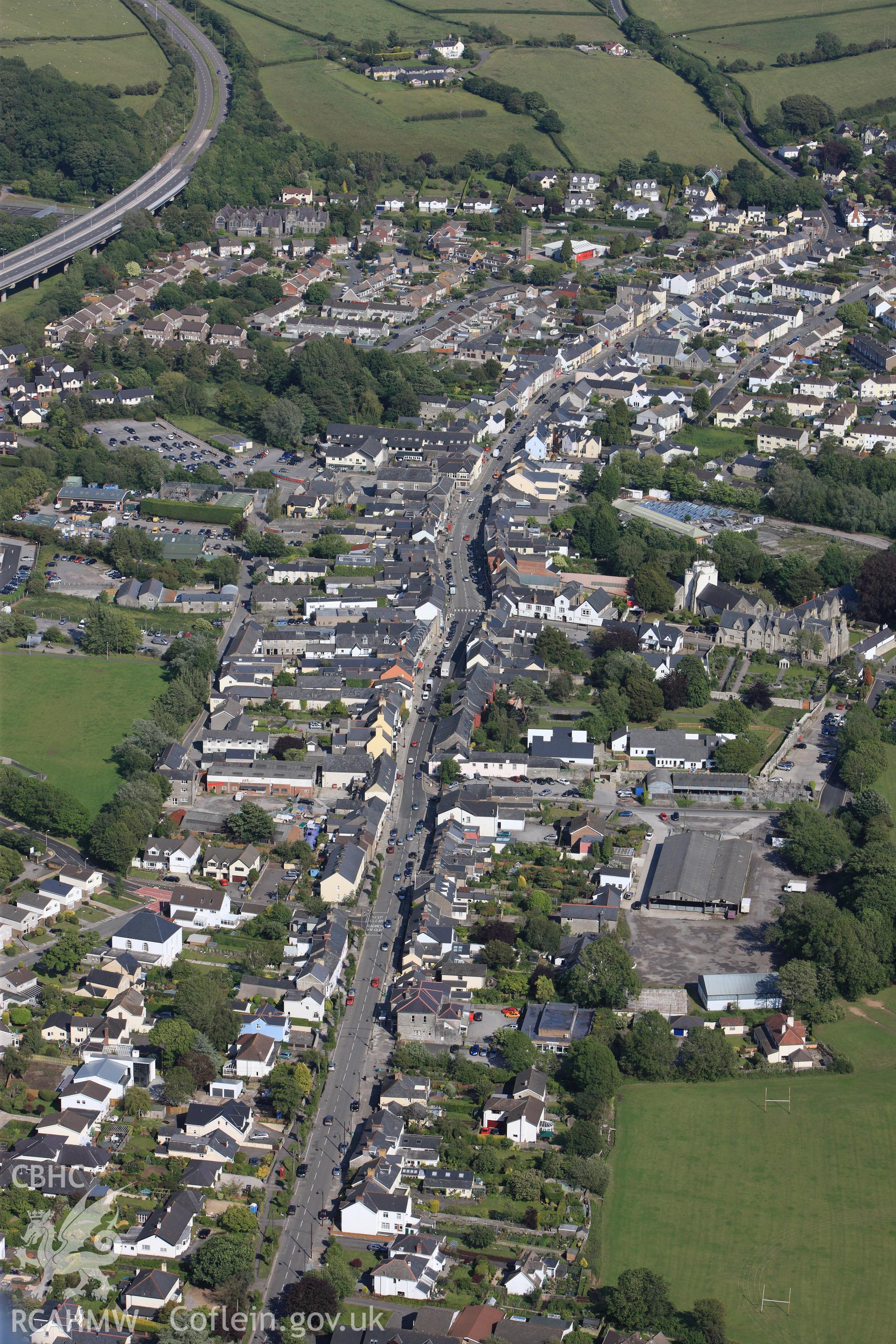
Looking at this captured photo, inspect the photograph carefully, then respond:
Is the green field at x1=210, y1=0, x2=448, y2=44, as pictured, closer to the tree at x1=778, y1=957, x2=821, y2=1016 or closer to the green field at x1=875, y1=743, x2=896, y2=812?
the green field at x1=875, y1=743, x2=896, y2=812

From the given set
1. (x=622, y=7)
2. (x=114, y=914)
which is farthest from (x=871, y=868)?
(x=622, y=7)

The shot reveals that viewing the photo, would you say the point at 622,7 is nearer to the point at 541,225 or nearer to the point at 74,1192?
the point at 541,225

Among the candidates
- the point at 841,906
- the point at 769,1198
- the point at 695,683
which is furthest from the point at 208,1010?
the point at 695,683

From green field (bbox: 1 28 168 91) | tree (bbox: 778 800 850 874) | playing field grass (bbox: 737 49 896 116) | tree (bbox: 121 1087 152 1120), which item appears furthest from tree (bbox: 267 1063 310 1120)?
playing field grass (bbox: 737 49 896 116)

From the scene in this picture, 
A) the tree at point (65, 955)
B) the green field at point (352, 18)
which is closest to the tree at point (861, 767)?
the tree at point (65, 955)

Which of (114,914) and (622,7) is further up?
(622,7)

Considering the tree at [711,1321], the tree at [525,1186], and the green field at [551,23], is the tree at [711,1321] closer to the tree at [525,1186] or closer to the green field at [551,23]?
the tree at [525,1186]

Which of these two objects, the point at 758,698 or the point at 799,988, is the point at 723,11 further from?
the point at 799,988
